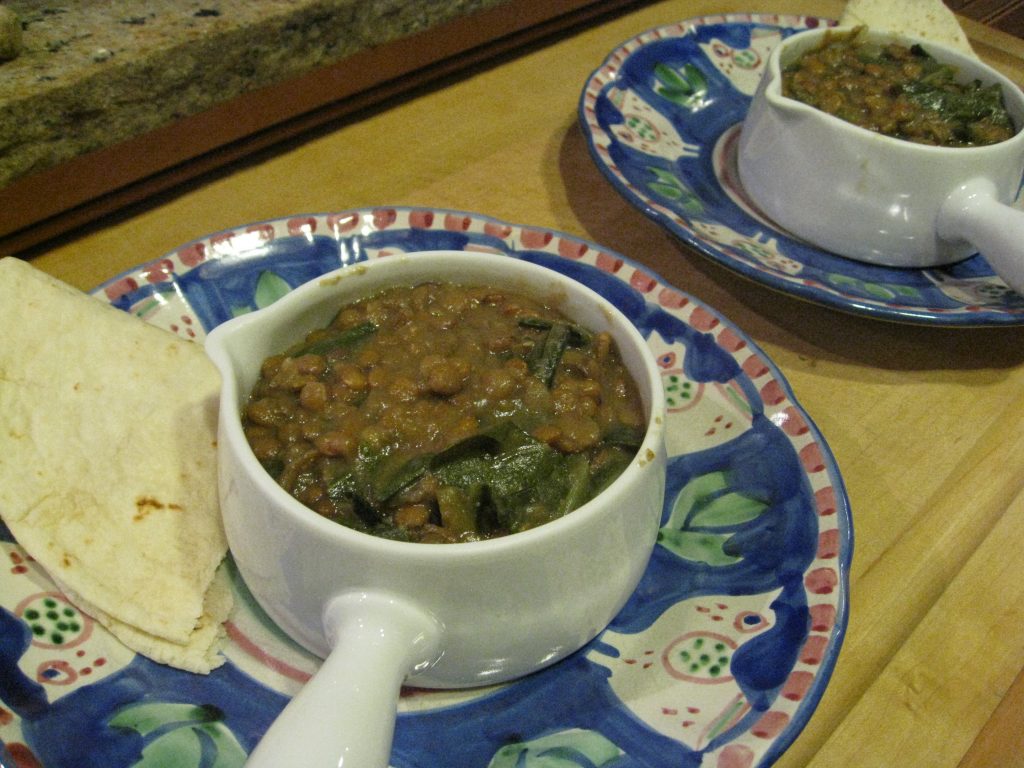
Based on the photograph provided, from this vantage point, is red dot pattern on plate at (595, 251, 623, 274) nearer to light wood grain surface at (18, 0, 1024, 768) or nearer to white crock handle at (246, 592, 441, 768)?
light wood grain surface at (18, 0, 1024, 768)

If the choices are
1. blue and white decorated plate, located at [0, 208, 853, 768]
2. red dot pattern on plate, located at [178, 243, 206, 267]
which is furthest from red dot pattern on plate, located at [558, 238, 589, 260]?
red dot pattern on plate, located at [178, 243, 206, 267]

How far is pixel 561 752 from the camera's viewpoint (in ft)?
3.61

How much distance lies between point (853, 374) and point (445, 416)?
110 cm

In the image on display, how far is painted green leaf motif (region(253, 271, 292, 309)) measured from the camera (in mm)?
1659

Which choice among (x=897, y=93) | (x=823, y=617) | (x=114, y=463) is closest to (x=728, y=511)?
(x=823, y=617)

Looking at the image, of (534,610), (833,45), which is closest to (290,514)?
(534,610)

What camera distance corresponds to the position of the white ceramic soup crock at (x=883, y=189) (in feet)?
6.17

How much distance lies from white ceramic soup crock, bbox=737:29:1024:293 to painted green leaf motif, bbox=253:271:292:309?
3.97ft

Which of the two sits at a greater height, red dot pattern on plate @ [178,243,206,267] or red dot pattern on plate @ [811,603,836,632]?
red dot pattern on plate @ [178,243,206,267]

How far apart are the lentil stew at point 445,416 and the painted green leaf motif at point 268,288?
0.30 metres

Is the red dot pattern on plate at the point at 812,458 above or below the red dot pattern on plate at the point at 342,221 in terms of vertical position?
below

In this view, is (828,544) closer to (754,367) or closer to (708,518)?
(708,518)

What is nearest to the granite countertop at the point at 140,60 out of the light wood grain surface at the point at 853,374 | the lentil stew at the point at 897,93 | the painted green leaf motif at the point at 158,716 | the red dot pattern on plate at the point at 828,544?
the light wood grain surface at the point at 853,374

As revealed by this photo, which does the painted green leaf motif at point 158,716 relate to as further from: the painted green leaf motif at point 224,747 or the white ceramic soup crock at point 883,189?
the white ceramic soup crock at point 883,189
